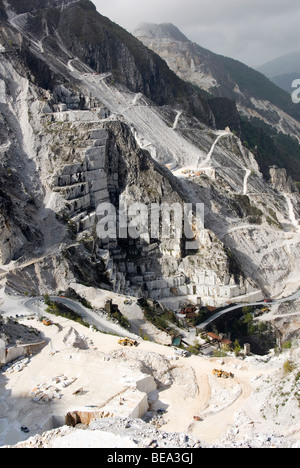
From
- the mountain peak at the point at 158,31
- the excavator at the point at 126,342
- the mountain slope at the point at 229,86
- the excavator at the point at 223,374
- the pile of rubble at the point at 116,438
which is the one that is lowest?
the excavator at the point at 223,374

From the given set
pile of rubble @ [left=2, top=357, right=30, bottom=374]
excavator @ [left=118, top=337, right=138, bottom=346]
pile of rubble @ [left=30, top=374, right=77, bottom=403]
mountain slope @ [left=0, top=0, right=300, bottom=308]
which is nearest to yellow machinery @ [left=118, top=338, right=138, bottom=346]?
excavator @ [left=118, top=337, right=138, bottom=346]

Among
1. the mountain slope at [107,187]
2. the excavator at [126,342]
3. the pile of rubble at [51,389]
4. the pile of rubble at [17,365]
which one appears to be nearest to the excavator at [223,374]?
the excavator at [126,342]

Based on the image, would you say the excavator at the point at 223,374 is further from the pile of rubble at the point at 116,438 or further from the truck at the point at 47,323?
the truck at the point at 47,323

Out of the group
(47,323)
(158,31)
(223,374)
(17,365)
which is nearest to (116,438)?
(223,374)

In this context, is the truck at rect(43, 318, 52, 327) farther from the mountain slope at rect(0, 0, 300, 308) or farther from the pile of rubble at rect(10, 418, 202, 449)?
the pile of rubble at rect(10, 418, 202, 449)

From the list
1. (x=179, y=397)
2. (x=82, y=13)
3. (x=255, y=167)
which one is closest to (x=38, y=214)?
(x=179, y=397)

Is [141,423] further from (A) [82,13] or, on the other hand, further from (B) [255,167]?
(A) [82,13]

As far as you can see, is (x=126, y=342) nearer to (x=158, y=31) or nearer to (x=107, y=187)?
(x=107, y=187)

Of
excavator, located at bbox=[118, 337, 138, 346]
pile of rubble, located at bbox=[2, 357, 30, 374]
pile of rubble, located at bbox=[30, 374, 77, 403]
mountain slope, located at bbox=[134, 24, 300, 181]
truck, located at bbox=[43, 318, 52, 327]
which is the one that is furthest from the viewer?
mountain slope, located at bbox=[134, 24, 300, 181]

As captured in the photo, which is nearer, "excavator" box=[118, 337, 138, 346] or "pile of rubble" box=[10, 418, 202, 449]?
"pile of rubble" box=[10, 418, 202, 449]
